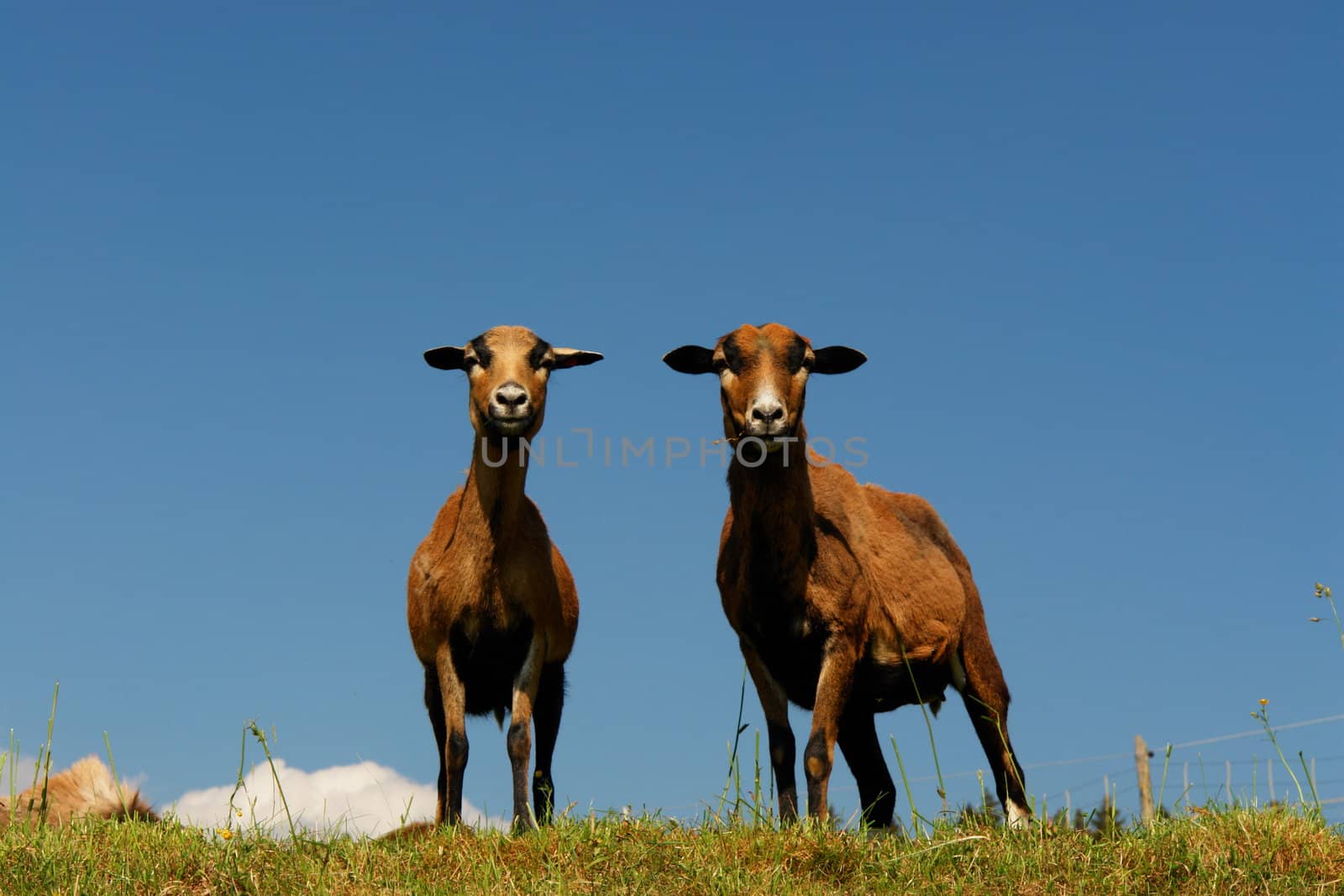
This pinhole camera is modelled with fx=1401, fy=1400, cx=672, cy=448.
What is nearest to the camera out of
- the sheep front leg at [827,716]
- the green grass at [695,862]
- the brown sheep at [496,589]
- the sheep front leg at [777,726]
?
the green grass at [695,862]

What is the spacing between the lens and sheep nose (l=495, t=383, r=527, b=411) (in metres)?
10.1

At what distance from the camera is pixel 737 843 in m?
7.31

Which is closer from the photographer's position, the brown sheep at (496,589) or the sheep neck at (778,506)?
the sheep neck at (778,506)

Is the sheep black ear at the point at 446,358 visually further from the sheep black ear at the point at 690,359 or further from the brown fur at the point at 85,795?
the brown fur at the point at 85,795

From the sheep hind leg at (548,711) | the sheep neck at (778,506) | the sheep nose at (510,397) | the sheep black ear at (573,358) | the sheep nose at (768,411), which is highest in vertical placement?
the sheep black ear at (573,358)

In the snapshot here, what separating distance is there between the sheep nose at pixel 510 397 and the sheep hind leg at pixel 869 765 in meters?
3.79

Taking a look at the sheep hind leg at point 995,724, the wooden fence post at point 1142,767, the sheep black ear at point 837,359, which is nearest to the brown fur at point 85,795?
the sheep black ear at point 837,359

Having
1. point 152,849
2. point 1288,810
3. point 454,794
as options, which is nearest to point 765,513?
point 454,794

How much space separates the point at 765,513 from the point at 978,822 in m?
2.67

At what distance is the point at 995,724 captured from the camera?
11.2m

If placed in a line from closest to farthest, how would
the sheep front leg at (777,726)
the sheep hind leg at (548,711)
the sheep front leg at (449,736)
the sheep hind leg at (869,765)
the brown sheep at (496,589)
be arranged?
the sheep front leg at (777,726) → the sheep front leg at (449,736) → the brown sheep at (496,589) → the sheep hind leg at (548,711) → the sheep hind leg at (869,765)

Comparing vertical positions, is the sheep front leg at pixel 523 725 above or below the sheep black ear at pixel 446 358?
below

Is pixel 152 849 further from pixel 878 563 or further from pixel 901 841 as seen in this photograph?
pixel 878 563

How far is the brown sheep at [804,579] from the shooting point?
9305 mm
